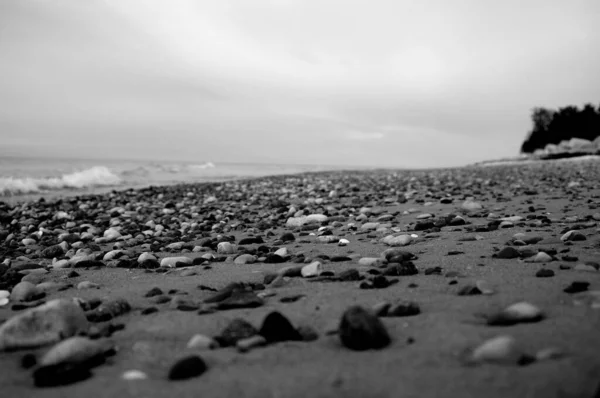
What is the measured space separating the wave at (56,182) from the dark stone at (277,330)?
578 inches

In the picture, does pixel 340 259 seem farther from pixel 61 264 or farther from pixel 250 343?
pixel 61 264

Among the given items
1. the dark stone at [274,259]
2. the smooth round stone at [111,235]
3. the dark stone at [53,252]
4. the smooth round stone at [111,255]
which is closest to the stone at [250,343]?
the dark stone at [274,259]

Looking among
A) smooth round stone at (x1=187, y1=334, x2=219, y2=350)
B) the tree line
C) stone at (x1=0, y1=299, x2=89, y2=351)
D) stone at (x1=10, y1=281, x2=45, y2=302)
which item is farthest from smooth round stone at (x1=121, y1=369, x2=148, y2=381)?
the tree line

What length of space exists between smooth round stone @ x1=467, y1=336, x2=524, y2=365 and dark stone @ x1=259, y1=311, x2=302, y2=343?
65 cm

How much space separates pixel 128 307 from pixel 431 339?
59.1 inches

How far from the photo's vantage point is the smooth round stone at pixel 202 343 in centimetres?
167

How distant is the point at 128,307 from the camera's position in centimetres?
225

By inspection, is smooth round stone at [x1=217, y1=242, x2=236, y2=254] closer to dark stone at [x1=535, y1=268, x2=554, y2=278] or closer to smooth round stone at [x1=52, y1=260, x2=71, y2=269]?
smooth round stone at [x1=52, y1=260, x2=71, y2=269]

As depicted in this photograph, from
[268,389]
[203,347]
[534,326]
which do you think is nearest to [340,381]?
[268,389]

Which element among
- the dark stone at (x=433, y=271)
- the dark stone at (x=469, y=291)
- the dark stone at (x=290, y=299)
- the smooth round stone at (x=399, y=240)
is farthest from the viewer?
the smooth round stone at (x=399, y=240)

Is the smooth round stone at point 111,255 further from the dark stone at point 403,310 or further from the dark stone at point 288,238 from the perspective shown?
the dark stone at point 403,310

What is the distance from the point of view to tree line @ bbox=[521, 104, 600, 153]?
3725 cm

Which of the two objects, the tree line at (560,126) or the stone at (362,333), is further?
the tree line at (560,126)

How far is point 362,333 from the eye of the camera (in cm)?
157
